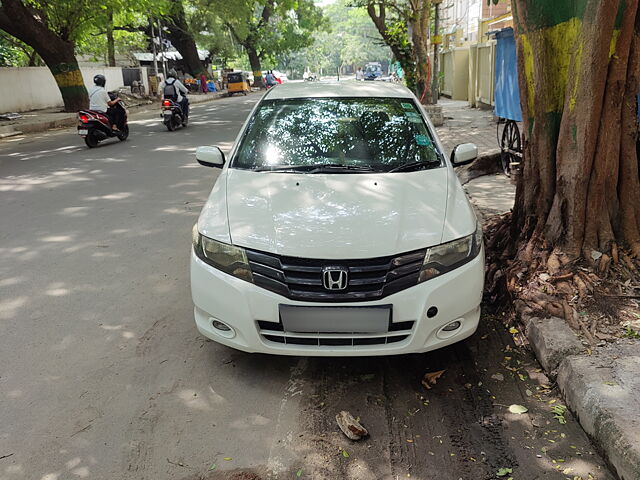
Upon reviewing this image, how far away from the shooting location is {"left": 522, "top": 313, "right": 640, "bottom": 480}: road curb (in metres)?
2.55

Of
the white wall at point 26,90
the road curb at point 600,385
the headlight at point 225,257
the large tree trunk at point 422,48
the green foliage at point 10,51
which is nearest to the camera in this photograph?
the road curb at point 600,385

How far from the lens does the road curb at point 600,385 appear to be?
2.55 meters

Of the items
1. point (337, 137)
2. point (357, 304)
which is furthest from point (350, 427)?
point (337, 137)

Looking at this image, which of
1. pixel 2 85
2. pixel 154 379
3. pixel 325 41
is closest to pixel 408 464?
pixel 154 379

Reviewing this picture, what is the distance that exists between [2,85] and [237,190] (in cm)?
2129

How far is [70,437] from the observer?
2865mm

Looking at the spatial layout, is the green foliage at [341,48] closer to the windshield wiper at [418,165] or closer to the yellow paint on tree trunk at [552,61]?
the yellow paint on tree trunk at [552,61]

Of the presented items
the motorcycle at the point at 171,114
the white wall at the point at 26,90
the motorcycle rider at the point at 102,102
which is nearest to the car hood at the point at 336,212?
the motorcycle rider at the point at 102,102

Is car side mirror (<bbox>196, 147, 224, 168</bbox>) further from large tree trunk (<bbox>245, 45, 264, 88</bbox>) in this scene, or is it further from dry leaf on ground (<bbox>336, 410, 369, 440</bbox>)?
large tree trunk (<bbox>245, 45, 264, 88</bbox>)

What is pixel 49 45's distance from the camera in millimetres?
18750

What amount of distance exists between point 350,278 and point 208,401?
1.05 m

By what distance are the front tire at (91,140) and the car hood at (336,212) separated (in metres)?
9.71

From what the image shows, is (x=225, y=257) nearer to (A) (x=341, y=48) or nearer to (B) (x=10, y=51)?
(B) (x=10, y=51)

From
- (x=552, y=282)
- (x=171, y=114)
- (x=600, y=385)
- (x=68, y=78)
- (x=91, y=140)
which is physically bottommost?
(x=600, y=385)
